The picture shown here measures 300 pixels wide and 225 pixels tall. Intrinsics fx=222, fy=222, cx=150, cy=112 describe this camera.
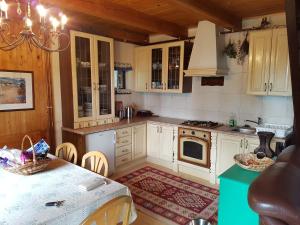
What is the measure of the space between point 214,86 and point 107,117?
1.89 meters

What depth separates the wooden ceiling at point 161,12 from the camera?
256 cm

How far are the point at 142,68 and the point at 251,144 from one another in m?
2.41

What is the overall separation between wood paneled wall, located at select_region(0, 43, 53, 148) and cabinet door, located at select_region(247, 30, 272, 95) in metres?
2.83

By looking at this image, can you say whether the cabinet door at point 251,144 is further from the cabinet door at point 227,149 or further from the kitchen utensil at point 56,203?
the kitchen utensil at point 56,203

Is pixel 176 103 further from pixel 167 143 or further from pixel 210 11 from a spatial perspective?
pixel 210 11

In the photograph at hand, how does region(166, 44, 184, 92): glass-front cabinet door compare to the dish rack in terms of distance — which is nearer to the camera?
the dish rack

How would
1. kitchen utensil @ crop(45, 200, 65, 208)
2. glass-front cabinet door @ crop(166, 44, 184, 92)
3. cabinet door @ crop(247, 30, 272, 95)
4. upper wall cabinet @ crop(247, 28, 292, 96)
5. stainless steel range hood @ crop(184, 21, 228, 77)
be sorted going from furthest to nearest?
1. glass-front cabinet door @ crop(166, 44, 184, 92)
2. stainless steel range hood @ crop(184, 21, 228, 77)
3. cabinet door @ crop(247, 30, 272, 95)
4. upper wall cabinet @ crop(247, 28, 292, 96)
5. kitchen utensil @ crop(45, 200, 65, 208)

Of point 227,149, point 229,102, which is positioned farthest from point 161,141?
point 229,102

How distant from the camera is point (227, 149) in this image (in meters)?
3.17

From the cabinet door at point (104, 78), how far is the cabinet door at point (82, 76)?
0.09 meters

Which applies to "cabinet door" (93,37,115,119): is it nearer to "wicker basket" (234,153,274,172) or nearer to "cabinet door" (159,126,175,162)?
"cabinet door" (159,126,175,162)

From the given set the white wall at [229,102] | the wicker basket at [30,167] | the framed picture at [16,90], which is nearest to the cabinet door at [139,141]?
the white wall at [229,102]

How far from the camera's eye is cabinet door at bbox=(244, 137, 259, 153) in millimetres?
2914

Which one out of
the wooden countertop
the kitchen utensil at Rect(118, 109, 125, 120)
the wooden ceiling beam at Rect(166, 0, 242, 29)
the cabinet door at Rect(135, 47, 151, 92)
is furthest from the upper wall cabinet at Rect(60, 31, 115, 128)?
the wooden ceiling beam at Rect(166, 0, 242, 29)
